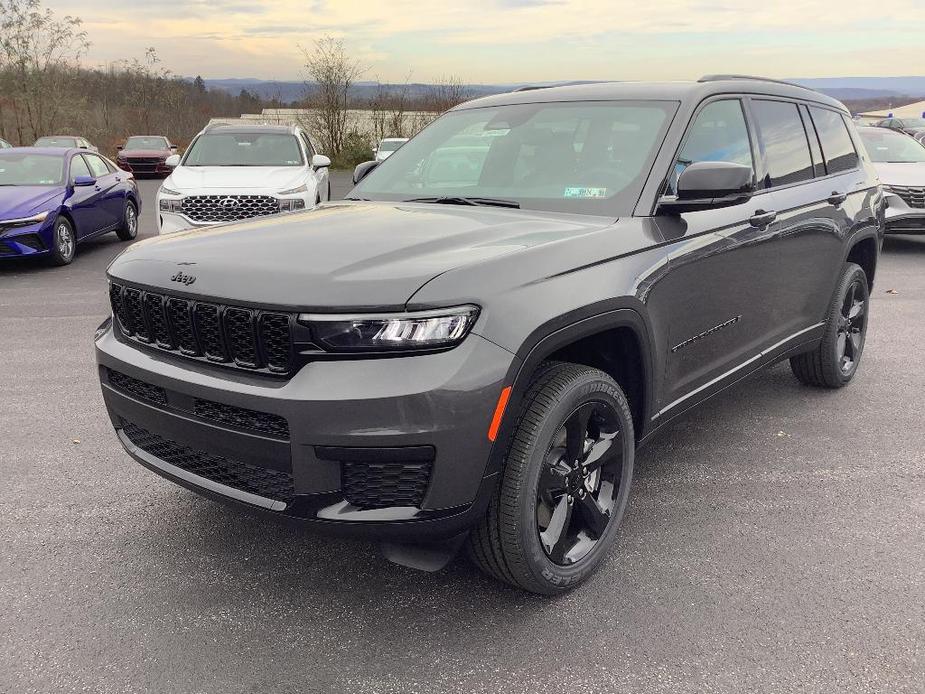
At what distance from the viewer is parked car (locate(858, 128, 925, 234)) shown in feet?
35.9

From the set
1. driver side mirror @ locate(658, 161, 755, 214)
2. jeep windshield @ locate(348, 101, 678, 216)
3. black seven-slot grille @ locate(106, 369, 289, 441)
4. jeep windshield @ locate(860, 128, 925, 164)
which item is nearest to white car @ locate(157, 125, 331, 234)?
jeep windshield @ locate(348, 101, 678, 216)

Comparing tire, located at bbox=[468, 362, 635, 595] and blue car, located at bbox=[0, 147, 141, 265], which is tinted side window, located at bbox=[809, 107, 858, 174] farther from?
blue car, located at bbox=[0, 147, 141, 265]

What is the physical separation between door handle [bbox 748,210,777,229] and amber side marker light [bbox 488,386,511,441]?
191cm

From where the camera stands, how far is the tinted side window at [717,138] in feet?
11.3

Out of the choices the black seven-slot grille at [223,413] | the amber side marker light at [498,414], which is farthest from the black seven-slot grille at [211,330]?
the amber side marker light at [498,414]

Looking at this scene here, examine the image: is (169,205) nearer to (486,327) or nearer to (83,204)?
(83,204)

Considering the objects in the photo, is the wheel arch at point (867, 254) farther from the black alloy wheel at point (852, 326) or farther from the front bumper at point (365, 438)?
the front bumper at point (365, 438)

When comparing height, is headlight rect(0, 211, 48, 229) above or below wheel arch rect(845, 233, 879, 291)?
below

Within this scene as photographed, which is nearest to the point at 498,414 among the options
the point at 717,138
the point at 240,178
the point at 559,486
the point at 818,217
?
the point at 559,486

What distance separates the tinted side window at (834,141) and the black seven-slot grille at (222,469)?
377 centimetres

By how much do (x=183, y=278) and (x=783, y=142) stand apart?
Result: 3147mm

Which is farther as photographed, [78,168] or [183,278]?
[78,168]

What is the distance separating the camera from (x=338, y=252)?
104 inches

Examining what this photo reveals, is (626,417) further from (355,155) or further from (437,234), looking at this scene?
(355,155)
